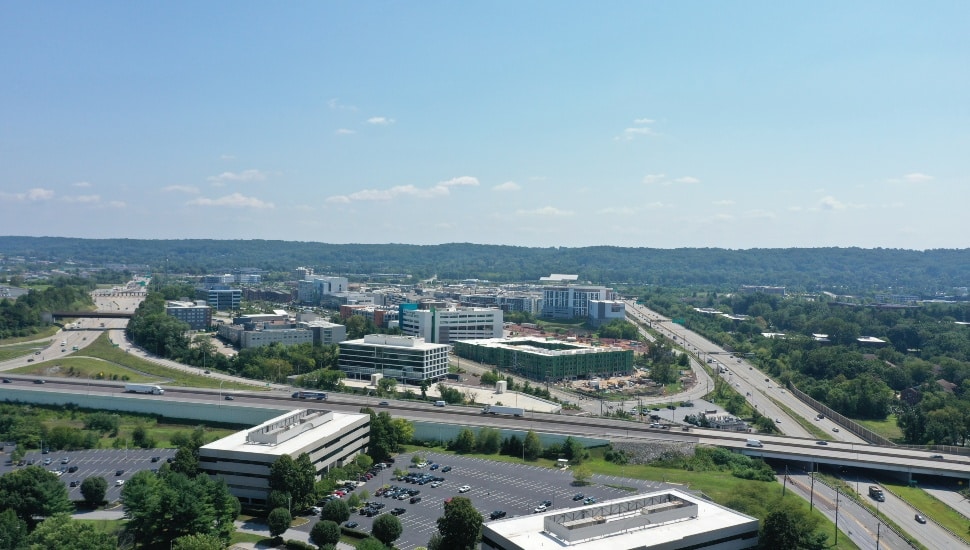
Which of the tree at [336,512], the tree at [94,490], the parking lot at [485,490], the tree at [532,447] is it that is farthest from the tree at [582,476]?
the tree at [94,490]

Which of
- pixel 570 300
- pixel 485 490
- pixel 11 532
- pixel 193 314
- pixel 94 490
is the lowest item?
pixel 485 490

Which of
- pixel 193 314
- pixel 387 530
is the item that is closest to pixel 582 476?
pixel 387 530

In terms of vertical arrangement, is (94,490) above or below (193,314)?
below

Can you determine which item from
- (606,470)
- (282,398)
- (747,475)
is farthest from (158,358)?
(747,475)

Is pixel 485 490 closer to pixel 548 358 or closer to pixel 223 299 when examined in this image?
pixel 548 358

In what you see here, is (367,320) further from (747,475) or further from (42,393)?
(747,475)

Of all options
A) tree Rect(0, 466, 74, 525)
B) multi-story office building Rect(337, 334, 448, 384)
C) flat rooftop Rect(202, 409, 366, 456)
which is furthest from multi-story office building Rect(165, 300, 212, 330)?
tree Rect(0, 466, 74, 525)

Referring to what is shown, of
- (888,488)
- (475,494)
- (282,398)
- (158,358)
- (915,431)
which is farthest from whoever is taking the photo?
(158,358)

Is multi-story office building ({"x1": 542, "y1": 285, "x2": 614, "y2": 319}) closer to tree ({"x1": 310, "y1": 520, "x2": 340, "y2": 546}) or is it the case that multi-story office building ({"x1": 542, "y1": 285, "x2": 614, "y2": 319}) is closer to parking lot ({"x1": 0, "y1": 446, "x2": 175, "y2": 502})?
parking lot ({"x1": 0, "y1": 446, "x2": 175, "y2": 502})
